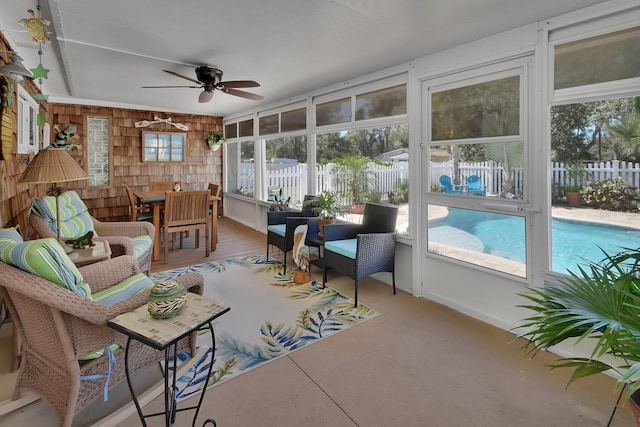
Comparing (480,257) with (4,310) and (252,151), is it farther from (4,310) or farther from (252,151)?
(252,151)

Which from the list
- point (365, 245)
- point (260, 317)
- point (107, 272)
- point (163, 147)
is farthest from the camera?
point (163, 147)

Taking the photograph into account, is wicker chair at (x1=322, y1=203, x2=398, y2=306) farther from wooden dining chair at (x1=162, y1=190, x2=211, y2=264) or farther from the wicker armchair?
wooden dining chair at (x1=162, y1=190, x2=211, y2=264)

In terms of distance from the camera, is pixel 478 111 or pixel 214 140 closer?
pixel 478 111

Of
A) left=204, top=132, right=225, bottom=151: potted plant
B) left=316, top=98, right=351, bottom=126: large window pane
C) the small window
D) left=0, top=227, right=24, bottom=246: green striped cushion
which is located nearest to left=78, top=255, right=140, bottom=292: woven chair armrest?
left=0, top=227, right=24, bottom=246: green striped cushion

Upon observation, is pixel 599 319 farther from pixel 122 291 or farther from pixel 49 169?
pixel 49 169

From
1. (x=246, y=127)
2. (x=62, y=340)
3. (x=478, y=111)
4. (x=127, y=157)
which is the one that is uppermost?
(x=246, y=127)

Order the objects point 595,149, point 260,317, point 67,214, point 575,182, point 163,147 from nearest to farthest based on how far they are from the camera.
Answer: point 595,149, point 575,182, point 260,317, point 67,214, point 163,147

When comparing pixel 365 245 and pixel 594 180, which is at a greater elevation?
pixel 594 180

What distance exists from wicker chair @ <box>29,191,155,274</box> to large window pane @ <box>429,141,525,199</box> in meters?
3.08

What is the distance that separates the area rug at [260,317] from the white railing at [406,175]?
146 cm

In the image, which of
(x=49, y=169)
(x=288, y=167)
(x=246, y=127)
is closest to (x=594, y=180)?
(x=49, y=169)

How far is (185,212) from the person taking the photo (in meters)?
4.81

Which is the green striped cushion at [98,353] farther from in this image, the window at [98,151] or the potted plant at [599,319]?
the window at [98,151]

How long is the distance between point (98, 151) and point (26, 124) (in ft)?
10.5
